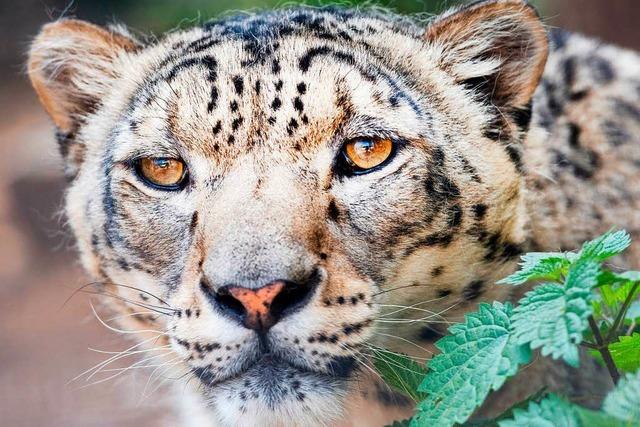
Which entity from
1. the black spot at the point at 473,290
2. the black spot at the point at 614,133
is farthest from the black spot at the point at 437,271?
the black spot at the point at 614,133

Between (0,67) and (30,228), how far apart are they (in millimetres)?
2745

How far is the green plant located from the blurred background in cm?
532

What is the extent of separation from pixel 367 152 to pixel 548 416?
174cm

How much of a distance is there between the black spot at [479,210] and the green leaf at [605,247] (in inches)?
48.1

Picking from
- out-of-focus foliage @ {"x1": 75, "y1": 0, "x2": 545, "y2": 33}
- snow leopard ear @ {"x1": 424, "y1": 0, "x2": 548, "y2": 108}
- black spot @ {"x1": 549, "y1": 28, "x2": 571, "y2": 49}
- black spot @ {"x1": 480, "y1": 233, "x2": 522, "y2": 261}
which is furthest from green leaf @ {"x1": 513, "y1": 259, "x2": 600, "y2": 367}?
out-of-focus foliage @ {"x1": 75, "y1": 0, "x2": 545, "y2": 33}

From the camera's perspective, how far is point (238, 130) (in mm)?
4117

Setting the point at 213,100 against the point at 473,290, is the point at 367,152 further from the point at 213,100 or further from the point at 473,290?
the point at 473,290

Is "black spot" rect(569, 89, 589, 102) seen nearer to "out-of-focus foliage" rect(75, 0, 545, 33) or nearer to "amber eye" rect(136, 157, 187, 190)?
"amber eye" rect(136, 157, 187, 190)

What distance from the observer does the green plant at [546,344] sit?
276 cm

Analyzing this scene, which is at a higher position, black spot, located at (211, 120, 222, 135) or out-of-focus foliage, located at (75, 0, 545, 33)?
out-of-focus foliage, located at (75, 0, 545, 33)

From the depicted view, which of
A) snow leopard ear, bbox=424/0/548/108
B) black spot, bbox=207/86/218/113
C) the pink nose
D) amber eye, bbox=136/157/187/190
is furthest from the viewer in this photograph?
snow leopard ear, bbox=424/0/548/108

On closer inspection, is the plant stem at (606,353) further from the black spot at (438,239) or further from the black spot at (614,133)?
the black spot at (614,133)

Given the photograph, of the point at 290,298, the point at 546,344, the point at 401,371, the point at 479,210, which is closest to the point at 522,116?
the point at 479,210

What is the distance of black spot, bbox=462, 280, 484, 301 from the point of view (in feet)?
14.6
